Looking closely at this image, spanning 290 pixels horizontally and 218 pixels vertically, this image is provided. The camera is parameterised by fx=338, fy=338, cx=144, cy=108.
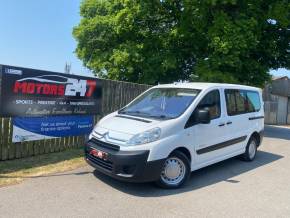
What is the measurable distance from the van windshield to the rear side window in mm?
1163

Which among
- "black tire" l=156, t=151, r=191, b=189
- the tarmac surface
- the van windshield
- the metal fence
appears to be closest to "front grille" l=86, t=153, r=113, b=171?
the tarmac surface

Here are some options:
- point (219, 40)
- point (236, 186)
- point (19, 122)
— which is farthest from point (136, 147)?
point (219, 40)

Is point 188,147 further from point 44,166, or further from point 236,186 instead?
point 44,166

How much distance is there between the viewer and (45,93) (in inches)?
310

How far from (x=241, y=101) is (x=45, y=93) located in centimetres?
474

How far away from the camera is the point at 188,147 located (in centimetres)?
638

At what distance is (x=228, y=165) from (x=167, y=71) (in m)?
12.3

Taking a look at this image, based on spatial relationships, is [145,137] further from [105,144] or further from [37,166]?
[37,166]

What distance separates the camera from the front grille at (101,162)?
5872 mm

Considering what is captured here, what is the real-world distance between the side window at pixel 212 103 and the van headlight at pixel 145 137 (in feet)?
4.50

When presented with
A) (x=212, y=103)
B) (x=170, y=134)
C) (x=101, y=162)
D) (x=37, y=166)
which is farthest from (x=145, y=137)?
(x=37, y=166)

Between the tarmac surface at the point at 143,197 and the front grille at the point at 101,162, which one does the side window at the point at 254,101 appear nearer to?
the tarmac surface at the point at 143,197

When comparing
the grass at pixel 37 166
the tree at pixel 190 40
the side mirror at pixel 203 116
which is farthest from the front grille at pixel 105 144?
the tree at pixel 190 40

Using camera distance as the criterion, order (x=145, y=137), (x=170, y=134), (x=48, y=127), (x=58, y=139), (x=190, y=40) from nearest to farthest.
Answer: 1. (x=145, y=137)
2. (x=170, y=134)
3. (x=48, y=127)
4. (x=58, y=139)
5. (x=190, y=40)
